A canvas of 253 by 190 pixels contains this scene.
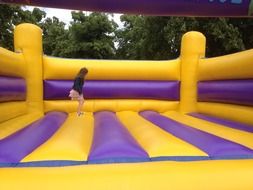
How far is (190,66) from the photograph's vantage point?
4023 millimetres

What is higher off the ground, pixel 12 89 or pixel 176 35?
pixel 176 35

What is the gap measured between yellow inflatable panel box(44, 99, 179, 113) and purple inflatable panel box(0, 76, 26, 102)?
0.45 meters

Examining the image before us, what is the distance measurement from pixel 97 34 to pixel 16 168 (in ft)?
55.2

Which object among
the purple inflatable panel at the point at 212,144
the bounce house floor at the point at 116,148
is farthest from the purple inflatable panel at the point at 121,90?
the purple inflatable panel at the point at 212,144

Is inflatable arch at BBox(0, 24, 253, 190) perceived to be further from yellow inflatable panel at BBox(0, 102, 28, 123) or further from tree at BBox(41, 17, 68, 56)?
tree at BBox(41, 17, 68, 56)

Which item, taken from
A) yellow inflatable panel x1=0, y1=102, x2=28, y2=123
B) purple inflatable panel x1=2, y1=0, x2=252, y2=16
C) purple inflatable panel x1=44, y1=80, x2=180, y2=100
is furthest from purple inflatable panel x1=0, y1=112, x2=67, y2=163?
purple inflatable panel x1=44, y1=80, x2=180, y2=100

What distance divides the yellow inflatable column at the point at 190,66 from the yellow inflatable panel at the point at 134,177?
2.68 m

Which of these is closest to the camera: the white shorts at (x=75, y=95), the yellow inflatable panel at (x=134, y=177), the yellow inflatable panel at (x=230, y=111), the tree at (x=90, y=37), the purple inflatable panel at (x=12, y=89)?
the yellow inflatable panel at (x=134, y=177)

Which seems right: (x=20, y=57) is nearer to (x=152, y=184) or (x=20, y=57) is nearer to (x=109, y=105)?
(x=109, y=105)

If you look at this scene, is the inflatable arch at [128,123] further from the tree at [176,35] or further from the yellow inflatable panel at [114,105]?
the tree at [176,35]

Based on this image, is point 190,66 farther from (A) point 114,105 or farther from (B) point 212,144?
(B) point 212,144

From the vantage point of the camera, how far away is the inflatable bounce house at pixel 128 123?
126 cm

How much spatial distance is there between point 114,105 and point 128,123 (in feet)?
4.18

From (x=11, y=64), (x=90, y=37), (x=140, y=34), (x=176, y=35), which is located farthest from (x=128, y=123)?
(x=90, y=37)
